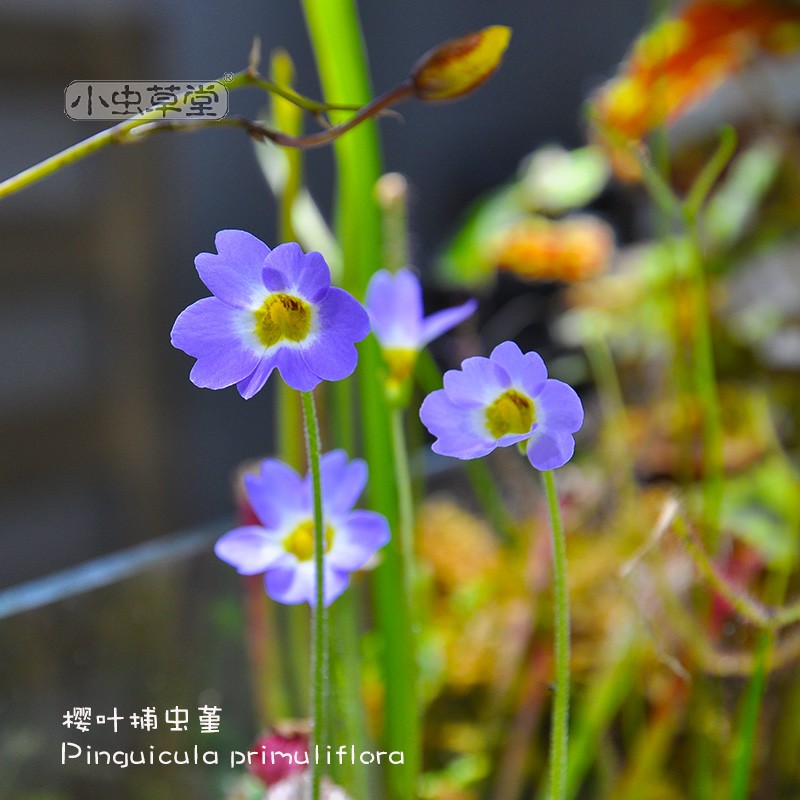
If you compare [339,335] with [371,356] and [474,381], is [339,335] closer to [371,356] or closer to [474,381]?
[474,381]

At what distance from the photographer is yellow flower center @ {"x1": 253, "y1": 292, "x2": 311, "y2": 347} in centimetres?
13

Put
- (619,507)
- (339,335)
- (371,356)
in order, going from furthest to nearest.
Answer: (619,507) < (371,356) < (339,335)

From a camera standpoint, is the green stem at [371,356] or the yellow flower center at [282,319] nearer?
the yellow flower center at [282,319]

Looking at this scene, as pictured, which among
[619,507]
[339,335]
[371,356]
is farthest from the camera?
[619,507]

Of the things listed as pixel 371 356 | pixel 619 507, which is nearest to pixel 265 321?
pixel 371 356

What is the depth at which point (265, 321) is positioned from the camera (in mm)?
131

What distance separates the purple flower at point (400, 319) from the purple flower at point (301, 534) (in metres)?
0.03

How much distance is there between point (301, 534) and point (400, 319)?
0.06 meters

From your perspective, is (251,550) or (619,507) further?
(619,507)

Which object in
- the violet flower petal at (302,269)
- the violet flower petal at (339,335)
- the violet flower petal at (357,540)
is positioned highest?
the violet flower petal at (302,269)

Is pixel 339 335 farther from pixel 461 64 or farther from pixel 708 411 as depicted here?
pixel 708 411

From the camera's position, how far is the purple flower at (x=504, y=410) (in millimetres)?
126

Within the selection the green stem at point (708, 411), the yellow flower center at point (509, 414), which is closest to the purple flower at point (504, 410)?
the yellow flower center at point (509, 414)

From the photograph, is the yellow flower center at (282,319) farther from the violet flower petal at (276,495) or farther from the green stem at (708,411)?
the green stem at (708,411)
